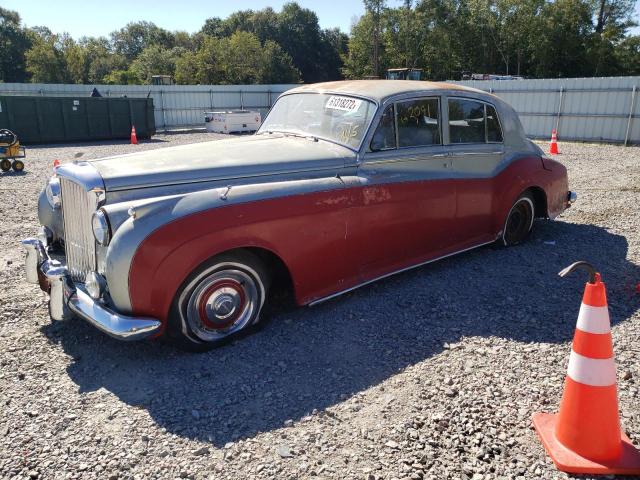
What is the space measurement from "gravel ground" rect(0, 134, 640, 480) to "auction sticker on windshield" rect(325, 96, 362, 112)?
163 cm

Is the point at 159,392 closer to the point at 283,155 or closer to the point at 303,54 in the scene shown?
the point at 283,155

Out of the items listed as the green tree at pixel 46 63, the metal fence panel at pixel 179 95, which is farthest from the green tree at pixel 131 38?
the metal fence panel at pixel 179 95

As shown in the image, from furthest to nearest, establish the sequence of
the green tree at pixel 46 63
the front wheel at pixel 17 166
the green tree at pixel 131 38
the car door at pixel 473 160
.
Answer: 1. the green tree at pixel 131 38
2. the green tree at pixel 46 63
3. the front wheel at pixel 17 166
4. the car door at pixel 473 160

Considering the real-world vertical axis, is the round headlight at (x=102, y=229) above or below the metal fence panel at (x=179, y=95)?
below

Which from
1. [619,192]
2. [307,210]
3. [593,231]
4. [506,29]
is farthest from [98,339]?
[506,29]

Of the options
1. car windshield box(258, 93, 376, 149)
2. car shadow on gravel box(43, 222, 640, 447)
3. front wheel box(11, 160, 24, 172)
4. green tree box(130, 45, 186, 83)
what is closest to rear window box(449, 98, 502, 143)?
car windshield box(258, 93, 376, 149)

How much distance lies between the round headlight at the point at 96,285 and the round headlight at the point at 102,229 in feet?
0.70

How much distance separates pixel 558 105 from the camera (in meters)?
18.1

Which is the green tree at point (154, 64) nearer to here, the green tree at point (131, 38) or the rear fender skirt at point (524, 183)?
the green tree at point (131, 38)

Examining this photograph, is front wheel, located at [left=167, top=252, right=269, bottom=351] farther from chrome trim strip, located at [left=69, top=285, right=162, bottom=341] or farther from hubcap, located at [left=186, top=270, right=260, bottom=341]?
chrome trim strip, located at [left=69, top=285, right=162, bottom=341]

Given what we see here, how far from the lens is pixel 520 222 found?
5.87 meters

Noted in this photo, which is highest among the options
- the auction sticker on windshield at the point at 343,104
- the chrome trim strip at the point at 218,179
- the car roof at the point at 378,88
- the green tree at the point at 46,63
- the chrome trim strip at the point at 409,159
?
the green tree at the point at 46,63

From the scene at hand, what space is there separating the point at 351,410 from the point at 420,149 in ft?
8.46

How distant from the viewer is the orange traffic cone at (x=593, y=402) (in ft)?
7.95
